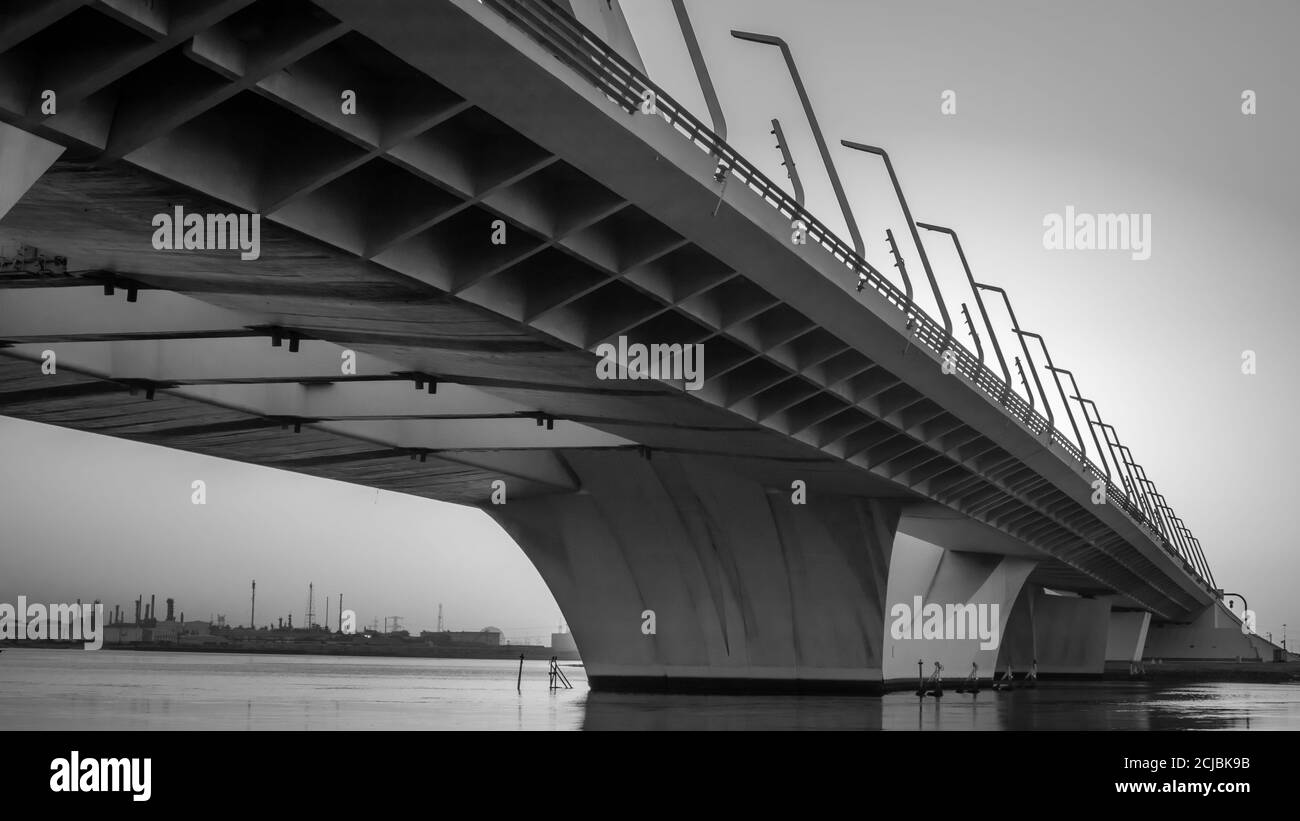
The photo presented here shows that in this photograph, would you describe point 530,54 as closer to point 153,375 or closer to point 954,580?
point 153,375

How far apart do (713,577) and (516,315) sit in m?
30.2

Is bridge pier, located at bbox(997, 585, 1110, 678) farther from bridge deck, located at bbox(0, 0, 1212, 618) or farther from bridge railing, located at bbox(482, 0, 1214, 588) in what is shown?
bridge railing, located at bbox(482, 0, 1214, 588)

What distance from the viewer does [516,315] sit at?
24.4 meters

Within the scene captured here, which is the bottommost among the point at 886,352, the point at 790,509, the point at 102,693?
the point at 102,693

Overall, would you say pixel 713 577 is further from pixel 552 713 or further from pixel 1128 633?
pixel 1128 633

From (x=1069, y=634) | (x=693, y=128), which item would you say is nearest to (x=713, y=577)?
(x=693, y=128)

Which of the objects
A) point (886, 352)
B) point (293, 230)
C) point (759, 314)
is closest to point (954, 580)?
point (886, 352)

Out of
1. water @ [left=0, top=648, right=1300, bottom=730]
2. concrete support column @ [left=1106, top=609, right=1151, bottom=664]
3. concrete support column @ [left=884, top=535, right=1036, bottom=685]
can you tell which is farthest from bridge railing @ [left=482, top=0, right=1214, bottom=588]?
concrete support column @ [left=1106, top=609, right=1151, bottom=664]

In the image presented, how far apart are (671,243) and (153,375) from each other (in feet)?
51.3

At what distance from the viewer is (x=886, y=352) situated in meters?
32.6

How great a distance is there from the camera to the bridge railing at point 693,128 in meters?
17.6

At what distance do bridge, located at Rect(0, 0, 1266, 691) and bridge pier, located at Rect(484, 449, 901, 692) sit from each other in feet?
0.42

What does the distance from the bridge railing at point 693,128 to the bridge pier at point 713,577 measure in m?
11.3
